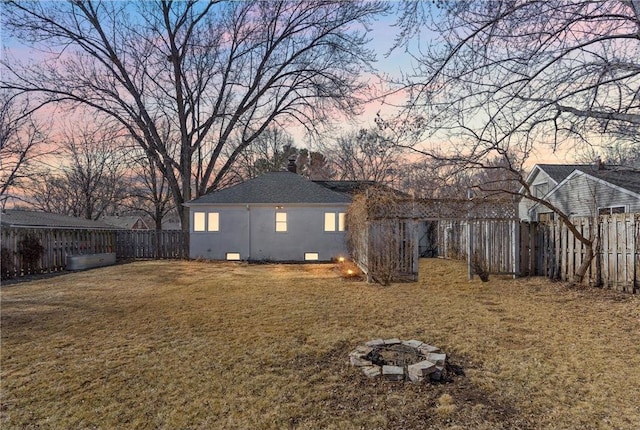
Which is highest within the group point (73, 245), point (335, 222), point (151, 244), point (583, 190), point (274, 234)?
point (583, 190)

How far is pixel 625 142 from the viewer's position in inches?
258

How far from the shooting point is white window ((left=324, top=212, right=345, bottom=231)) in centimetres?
1809

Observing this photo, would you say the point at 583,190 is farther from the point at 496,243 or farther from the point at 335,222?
the point at 335,222

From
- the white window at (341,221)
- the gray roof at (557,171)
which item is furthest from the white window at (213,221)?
the gray roof at (557,171)

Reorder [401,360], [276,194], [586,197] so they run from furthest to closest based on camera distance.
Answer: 1. [276,194]
2. [586,197]
3. [401,360]

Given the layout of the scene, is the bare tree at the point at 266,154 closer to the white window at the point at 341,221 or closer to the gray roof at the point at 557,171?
the white window at the point at 341,221

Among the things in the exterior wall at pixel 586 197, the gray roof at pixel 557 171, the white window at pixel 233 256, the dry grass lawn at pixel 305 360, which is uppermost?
the gray roof at pixel 557 171

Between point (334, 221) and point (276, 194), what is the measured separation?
10.0 feet

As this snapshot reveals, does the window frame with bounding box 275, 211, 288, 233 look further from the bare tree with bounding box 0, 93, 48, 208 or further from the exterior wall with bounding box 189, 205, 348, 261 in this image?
the bare tree with bounding box 0, 93, 48, 208

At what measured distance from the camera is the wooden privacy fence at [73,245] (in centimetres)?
1261

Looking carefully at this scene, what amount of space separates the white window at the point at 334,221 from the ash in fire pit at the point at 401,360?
42.9 feet

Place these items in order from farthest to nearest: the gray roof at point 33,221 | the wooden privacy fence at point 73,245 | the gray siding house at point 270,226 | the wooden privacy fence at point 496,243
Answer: the gray siding house at point 270,226 < the gray roof at point 33,221 < the wooden privacy fence at point 73,245 < the wooden privacy fence at point 496,243

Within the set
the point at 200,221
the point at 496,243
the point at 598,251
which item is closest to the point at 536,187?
the point at 496,243

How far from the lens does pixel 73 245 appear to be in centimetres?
1591
